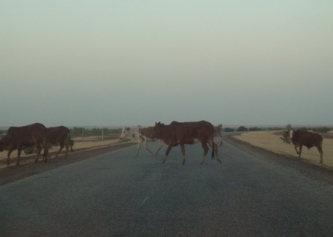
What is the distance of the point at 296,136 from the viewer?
27844 mm

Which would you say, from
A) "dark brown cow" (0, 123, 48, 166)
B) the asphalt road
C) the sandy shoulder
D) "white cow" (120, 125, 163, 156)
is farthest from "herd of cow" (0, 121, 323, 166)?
the asphalt road

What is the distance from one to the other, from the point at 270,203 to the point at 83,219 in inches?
166

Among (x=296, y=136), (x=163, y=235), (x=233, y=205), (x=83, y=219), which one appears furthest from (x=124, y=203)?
(x=296, y=136)

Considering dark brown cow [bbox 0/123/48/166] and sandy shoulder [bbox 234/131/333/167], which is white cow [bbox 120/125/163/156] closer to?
dark brown cow [bbox 0/123/48/166]

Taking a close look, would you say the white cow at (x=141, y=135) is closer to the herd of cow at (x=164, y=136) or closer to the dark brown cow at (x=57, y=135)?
the dark brown cow at (x=57, y=135)

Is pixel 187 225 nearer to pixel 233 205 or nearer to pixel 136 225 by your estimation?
pixel 136 225

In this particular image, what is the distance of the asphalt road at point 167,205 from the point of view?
7902 mm

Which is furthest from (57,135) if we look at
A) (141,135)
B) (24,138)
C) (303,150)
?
(303,150)

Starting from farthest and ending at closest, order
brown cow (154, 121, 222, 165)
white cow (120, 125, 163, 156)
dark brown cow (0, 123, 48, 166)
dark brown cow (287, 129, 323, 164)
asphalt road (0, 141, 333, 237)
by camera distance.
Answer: white cow (120, 125, 163, 156)
dark brown cow (287, 129, 323, 164)
dark brown cow (0, 123, 48, 166)
brown cow (154, 121, 222, 165)
asphalt road (0, 141, 333, 237)

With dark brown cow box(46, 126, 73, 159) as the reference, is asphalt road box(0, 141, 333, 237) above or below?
below

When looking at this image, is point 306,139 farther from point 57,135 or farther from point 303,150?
point 57,135

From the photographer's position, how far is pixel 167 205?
10125mm

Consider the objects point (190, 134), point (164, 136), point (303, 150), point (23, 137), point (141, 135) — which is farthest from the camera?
point (303, 150)

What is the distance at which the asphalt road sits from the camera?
311 inches
